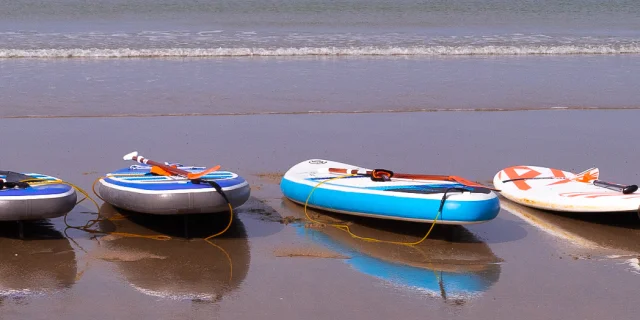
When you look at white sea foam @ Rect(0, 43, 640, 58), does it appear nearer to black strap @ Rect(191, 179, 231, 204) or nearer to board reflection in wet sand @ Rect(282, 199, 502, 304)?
board reflection in wet sand @ Rect(282, 199, 502, 304)

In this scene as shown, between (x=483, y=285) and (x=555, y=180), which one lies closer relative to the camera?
(x=483, y=285)

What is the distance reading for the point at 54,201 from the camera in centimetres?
730

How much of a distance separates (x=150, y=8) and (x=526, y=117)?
969 inches

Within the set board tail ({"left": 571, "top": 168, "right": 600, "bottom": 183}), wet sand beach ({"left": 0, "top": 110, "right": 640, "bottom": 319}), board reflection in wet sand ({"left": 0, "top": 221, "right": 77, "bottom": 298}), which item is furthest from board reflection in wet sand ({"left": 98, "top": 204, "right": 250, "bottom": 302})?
board tail ({"left": 571, "top": 168, "right": 600, "bottom": 183})

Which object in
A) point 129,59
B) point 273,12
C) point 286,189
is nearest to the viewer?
point 286,189

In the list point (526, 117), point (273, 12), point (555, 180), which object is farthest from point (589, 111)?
point (273, 12)

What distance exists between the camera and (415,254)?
7.36 metres

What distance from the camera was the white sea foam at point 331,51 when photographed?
2114cm

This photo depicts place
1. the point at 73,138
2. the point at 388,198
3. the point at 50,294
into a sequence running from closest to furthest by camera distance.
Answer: the point at 50,294 → the point at 388,198 → the point at 73,138

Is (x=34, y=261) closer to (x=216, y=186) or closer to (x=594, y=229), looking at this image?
(x=216, y=186)

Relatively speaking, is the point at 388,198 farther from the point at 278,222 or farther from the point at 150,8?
the point at 150,8

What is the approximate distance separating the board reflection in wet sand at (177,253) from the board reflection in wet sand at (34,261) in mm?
368

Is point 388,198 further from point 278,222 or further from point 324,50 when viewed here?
point 324,50

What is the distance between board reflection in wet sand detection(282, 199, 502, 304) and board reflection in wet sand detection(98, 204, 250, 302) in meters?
0.80
